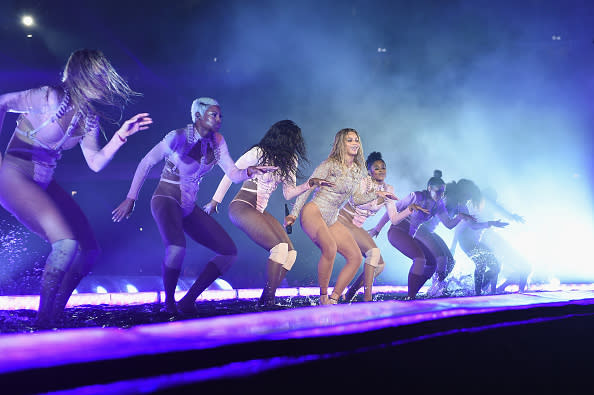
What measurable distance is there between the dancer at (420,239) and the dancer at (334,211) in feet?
3.28

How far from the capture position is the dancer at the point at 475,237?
21.1 feet

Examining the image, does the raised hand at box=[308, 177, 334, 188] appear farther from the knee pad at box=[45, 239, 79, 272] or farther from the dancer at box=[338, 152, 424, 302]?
the knee pad at box=[45, 239, 79, 272]

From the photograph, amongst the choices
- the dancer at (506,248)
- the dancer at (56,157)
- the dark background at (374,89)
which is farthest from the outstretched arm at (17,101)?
the dancer at (506,248)

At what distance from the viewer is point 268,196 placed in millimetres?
4223

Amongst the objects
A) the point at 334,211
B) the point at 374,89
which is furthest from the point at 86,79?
the point at 374,89

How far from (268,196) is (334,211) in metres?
0.76

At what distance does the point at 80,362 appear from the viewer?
1.25 m

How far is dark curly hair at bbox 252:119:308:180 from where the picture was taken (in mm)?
4230

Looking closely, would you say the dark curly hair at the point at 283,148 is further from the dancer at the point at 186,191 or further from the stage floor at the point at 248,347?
the stage floor at the point at 248,347

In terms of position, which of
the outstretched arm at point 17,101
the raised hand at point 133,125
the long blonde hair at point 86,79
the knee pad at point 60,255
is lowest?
the knee pad at point 60,255

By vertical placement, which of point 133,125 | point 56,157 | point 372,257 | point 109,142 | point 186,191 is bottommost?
point 372,257

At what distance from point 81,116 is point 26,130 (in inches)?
12.2

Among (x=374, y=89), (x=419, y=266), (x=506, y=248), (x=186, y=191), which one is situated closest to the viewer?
(x=186, y=191)

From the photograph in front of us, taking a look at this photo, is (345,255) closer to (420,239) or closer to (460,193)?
(420,239)
